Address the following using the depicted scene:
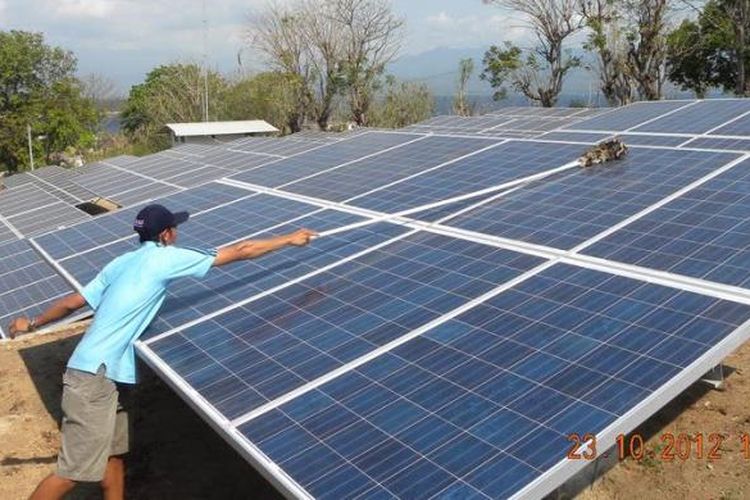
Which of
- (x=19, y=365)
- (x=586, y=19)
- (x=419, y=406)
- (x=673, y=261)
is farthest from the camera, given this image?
(x=586, y=19)

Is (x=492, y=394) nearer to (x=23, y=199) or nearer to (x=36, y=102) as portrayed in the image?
(x=23, y=199)

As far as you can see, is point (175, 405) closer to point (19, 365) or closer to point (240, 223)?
point (240, 223)

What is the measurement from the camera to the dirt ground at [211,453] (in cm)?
849

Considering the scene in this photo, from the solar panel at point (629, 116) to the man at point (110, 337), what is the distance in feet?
35.1

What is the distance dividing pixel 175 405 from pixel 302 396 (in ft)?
20.2

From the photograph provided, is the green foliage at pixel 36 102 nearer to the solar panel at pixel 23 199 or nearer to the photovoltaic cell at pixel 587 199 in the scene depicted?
the solar panel at pixel 23 199

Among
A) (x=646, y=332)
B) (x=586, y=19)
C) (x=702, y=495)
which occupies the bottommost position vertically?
(x=702, y=495)

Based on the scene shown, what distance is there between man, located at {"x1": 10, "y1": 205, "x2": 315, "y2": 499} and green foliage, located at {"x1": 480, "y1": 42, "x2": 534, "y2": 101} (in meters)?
51.5

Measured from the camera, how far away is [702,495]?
821 centimetres

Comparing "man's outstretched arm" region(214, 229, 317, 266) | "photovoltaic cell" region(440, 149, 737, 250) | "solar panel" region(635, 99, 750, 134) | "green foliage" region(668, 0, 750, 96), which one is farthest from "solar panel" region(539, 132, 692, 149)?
"green foliage" region(668, 0, 750, 96)

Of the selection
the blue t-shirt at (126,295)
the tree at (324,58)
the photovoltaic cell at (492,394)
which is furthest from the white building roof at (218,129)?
the photovoltaic cell at (492,394)

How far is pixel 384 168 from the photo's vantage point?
13461 millimetres

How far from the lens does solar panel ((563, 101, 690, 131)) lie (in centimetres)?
1476

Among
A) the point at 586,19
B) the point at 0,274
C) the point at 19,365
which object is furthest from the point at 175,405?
the point at 586,19
